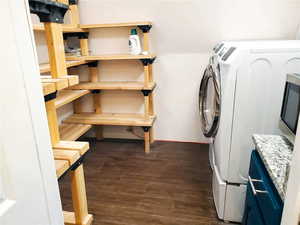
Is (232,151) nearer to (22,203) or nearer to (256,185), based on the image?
(256,185)

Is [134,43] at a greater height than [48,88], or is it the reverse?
[134,43]

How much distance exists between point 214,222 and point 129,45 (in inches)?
78.7

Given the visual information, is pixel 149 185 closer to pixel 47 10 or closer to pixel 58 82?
pixel 58 82

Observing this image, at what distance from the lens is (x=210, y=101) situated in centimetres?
229

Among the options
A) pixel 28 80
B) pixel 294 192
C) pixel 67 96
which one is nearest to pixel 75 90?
pixel 67 96

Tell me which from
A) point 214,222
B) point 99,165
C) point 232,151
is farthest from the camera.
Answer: point 99,165

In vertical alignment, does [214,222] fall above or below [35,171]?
below

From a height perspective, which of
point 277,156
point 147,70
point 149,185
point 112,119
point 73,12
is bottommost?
point 149,185

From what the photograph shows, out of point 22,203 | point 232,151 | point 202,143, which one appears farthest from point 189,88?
point 22,203

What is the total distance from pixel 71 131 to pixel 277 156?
81.3 inches

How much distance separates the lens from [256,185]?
122 cm

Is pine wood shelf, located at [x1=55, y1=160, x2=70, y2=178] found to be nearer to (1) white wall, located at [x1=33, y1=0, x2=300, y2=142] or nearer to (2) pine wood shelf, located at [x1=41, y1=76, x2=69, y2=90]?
(2) pine wood shelf, located at [x1=41, y1=76, x2=69, y2=90]

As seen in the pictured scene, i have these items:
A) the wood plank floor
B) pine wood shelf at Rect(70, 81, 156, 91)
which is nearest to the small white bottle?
pine wood shelf at Rect(70, 81, 156, 91)

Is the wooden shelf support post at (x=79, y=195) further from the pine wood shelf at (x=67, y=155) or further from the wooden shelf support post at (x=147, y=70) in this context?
the wooden shelf support post at (x=147, y=70)
